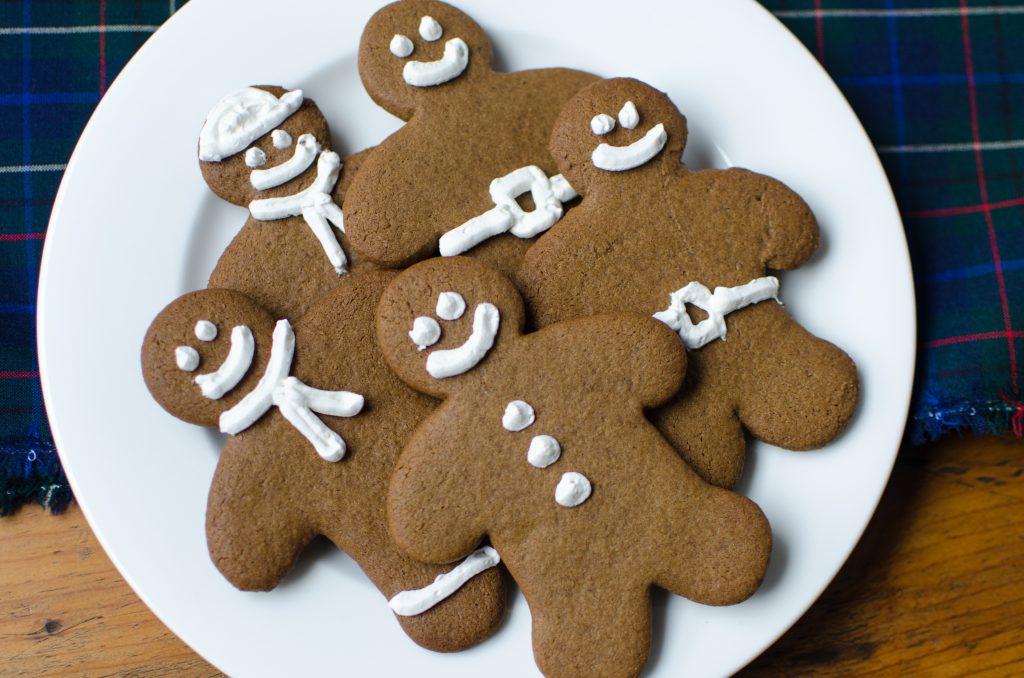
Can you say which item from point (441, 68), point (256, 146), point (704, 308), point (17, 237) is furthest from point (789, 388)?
point (17, 237)

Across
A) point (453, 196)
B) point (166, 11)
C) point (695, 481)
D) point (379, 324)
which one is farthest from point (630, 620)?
point (166, 11)

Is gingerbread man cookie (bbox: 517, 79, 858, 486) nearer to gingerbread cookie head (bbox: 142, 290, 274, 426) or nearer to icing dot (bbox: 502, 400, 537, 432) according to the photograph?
icing dot (bbox: 502, 400, 537, 432)

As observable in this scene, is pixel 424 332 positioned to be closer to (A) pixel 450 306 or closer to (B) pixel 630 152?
(A) pixel 450 306

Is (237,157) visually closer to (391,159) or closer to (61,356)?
(391,159)

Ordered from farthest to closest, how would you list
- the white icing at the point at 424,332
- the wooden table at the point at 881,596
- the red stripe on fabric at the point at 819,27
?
the red stripe on fabric at the point at 819,27
the wooden table at the point at 881,596
the white icing at the point at 424,332

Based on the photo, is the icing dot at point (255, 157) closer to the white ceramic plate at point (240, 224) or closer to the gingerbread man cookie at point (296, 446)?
the white ceramic plate at point (240, 224)

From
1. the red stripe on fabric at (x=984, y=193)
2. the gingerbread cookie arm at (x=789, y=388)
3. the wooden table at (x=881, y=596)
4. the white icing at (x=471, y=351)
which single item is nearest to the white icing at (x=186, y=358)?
the white icing at (x=471, y=351)
